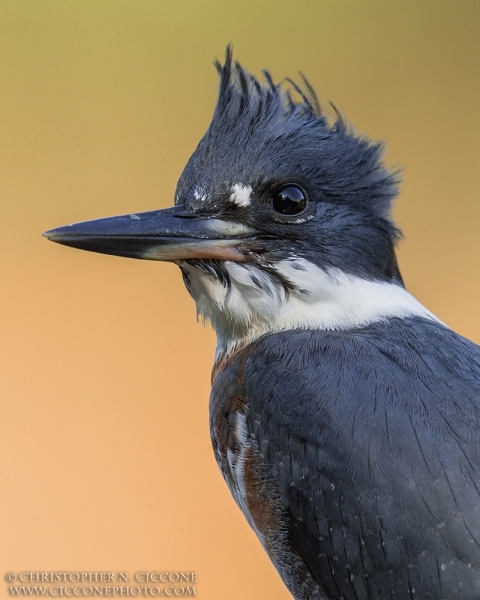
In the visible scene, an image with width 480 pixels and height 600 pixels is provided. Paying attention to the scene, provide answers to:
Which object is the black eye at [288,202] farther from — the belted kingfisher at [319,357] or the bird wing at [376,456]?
the bird wing at [376,456]

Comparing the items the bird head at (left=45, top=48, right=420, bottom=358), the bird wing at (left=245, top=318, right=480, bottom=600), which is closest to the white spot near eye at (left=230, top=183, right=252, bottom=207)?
the bird head at (left=45, top=48, right=420, bottom=358)

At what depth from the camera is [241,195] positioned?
1.29 meters

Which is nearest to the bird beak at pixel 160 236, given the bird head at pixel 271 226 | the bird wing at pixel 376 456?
the bird head at pixel 271 226

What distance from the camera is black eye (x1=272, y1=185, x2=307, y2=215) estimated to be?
1281 millimetres

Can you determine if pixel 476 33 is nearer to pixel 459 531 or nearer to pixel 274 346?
pixel 274 346

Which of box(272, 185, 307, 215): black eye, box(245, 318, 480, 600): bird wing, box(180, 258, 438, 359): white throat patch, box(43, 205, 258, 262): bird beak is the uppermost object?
box(272, 185, 307, 215): black eye

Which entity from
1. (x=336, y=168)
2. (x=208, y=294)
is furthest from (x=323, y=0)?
(x=208, y=294)

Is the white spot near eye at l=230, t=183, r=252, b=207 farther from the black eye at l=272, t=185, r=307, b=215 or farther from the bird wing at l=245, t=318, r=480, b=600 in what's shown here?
the bird wing at l=245, t=318, r=480, b=600

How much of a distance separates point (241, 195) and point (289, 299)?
190mm

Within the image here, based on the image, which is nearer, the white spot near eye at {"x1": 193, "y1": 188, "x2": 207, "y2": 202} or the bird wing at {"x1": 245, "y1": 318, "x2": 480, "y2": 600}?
the bird wing at {"x1": 245, "y1": 318, "x2": 480, "y2": 600}

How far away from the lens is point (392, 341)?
4.14 feet

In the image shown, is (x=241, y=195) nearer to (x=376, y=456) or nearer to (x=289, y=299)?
(x=289, y=299)

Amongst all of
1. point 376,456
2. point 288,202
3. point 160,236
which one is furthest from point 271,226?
point 376,456

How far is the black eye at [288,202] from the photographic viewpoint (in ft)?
4.20
